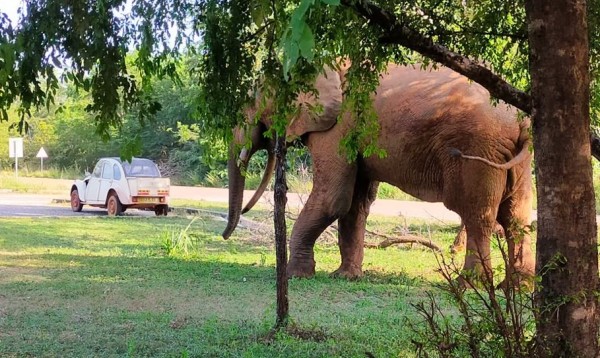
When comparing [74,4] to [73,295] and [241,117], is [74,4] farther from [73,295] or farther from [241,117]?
[73,295]

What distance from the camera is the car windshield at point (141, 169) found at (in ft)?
68.2

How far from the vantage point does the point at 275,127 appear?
5527mm

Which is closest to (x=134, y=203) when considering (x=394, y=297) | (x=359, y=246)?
(x=359, y=246)

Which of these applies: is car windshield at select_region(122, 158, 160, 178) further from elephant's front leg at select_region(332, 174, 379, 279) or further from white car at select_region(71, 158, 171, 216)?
elephant's front leg at select_region(332, 174, 379, 279)

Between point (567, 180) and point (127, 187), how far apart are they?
18.4 metres

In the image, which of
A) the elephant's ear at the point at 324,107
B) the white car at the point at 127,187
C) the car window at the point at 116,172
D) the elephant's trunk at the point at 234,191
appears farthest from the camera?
the car window at the point at 116,172

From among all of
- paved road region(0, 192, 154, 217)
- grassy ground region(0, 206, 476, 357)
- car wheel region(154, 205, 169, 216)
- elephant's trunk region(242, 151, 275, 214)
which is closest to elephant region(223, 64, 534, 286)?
elephant's trunk region(242, 151, 275, 214)

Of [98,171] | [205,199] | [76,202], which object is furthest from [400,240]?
[205,199]

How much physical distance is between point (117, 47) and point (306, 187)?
1148cm

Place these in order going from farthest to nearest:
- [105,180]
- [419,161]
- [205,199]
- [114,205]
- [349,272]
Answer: [205,199]
[114,205]
[105,180]
[349,272]
[419,161]

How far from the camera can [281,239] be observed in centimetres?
611

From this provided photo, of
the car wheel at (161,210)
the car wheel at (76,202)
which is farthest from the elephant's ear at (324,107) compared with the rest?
the car wheel at (76,202)

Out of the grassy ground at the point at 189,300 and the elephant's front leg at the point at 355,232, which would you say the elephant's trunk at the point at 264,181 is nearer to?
the grassy ground at the point at 189,300

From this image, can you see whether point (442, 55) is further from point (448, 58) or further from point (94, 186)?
point (94, 186)
